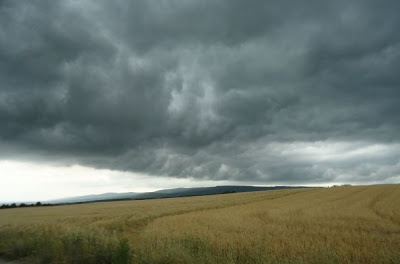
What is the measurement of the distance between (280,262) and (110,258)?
18.7 feet

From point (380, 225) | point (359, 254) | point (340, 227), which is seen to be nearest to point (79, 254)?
point (359, 254)

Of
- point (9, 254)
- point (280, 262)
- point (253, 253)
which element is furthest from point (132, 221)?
point (280, 262)

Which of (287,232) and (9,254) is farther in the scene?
(287,232)

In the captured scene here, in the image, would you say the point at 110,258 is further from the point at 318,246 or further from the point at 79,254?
the point at 318,246

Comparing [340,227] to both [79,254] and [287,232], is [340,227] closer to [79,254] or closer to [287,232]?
[287,232]

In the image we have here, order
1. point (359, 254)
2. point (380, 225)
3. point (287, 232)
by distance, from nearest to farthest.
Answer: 1. point (359, 254)
2. point (287, 232)
3. point (380, 225)

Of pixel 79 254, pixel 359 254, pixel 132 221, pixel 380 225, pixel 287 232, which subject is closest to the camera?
pixel 359 254

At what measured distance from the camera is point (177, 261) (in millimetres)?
8836

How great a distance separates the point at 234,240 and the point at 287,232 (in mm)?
3717

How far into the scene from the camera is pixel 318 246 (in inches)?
436

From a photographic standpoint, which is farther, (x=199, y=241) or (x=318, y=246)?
(x=199, y=241)

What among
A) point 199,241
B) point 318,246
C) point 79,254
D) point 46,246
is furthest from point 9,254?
point 318,246

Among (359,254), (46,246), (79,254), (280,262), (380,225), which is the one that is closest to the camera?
(280,262)

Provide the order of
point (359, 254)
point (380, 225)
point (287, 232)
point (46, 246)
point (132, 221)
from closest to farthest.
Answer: point (359, 254) → point (46, 246) → point (287, 232) → point (380, 225) → point (132, 221)
